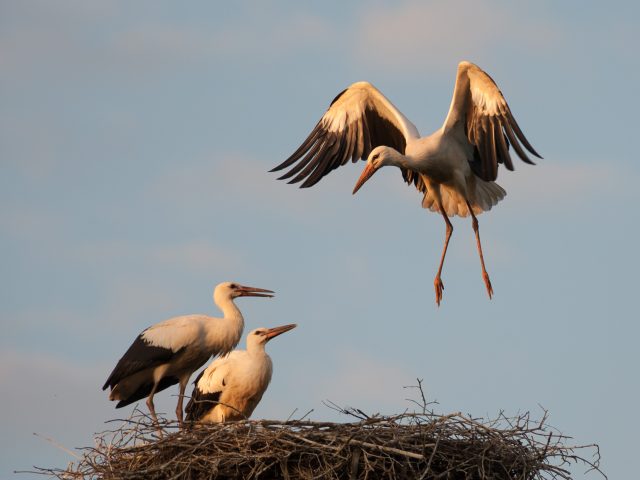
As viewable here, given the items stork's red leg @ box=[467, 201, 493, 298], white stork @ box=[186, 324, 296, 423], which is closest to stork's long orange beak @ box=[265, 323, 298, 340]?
white stork @ box=[186, 324, 296, 423]

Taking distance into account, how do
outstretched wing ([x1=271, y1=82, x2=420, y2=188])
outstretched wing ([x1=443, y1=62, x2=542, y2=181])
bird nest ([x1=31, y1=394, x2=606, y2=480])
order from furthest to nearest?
1. outstretched wing ([x1=271, y1=82, x2=420, y2=188])
2. outstretched wing ([x1=443, y1=62, x2=542, y2=181])
3. bird nest ([x1=31, y1=394, x2=606, y2=480])

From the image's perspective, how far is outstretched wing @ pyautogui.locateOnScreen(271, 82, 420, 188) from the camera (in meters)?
13.5

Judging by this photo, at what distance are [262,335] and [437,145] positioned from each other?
9.10 feet

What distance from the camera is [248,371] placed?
1123cm

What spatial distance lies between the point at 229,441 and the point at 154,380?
2452mm

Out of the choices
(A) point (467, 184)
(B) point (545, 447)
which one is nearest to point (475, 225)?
(A) point (467, 184)

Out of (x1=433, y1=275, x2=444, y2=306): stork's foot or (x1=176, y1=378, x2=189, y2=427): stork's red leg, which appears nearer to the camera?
(x1=176, y1=378, x2=189, y2=427): stork's red leg

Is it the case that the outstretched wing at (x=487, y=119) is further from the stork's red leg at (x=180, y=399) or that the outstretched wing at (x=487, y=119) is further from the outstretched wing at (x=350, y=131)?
the stork's red leg at (x=180, y=399)

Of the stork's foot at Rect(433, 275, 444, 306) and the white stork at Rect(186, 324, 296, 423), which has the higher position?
the stork's foot at Rect(433, 275, 444, 306)

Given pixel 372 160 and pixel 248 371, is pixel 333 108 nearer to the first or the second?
pixel 372 160

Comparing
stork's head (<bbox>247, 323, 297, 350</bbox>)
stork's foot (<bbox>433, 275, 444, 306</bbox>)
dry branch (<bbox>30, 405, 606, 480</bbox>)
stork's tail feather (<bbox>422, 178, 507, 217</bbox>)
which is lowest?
dry branch (<bbox>30, 405, 606, 480</bbox>)

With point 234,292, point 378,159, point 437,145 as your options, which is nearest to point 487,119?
point 437,145

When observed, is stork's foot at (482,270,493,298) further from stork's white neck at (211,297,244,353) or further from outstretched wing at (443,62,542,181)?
stork's white neck at (211,297,244,353)

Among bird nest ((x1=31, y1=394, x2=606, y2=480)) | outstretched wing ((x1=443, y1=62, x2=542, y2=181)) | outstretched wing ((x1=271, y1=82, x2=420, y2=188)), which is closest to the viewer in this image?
bird nest ((x1=31, y1=394, x2=606, y2=480))
